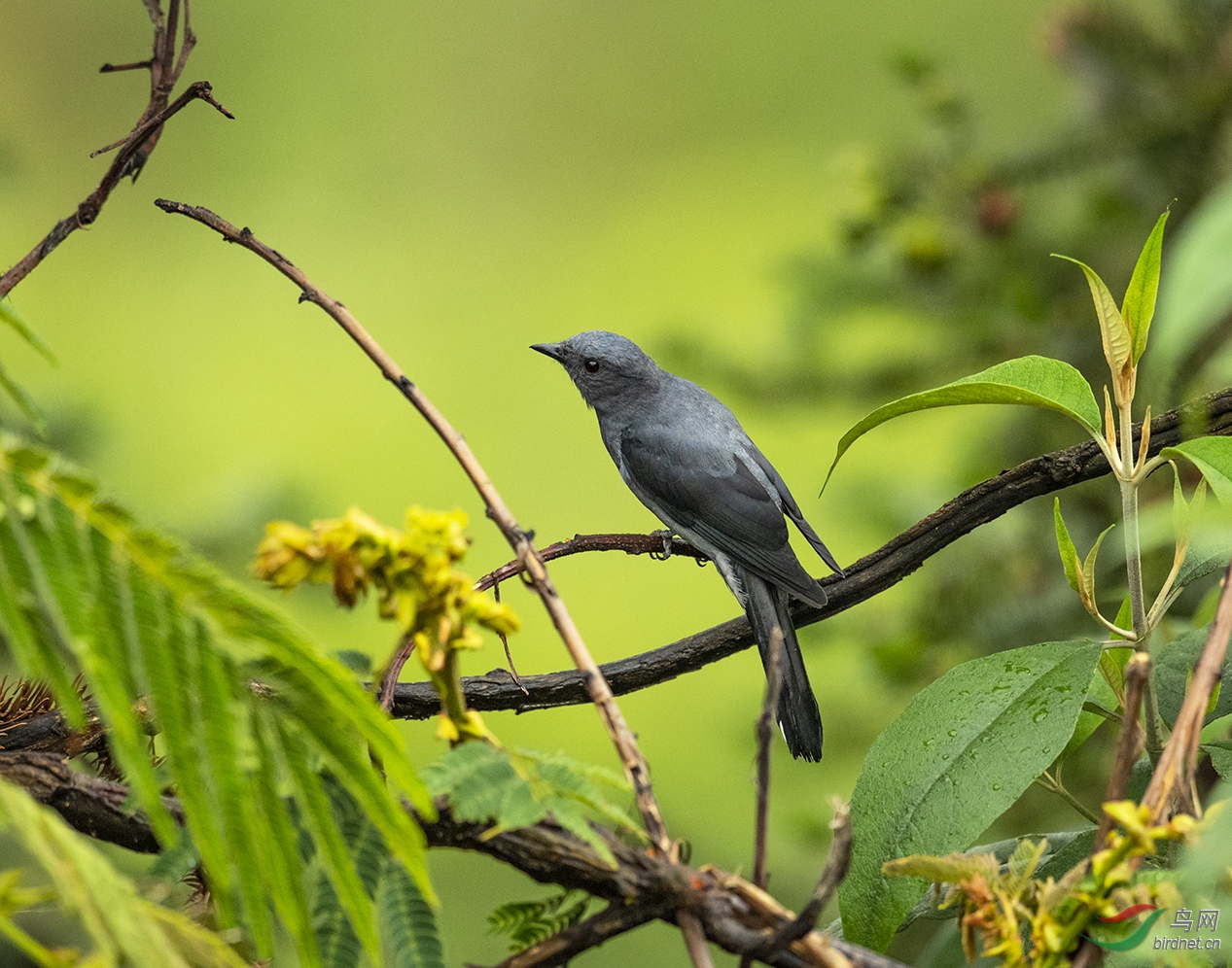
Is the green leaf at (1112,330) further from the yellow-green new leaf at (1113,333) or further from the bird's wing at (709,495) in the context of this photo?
the bird's wing at (709,495)

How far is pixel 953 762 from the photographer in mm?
458

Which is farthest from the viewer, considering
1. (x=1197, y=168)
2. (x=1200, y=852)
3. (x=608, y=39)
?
(x=608, y=39)

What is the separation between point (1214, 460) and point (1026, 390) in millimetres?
78

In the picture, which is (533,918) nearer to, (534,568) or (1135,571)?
(534,568)

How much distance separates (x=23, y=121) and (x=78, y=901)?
13.3ft

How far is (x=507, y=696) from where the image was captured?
1.76 feet

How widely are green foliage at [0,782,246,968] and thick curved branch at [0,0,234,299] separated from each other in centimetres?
29

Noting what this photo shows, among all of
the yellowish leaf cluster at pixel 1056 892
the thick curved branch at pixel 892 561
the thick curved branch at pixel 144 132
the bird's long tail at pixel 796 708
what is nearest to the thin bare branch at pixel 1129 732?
the yellowish leaf cluster at pixel 1056 892

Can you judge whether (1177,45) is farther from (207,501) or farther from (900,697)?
(207,501)

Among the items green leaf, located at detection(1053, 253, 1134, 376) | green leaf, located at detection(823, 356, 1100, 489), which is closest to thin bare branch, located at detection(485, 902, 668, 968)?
green leaf, located at detection(823, 356, 1100, 489)

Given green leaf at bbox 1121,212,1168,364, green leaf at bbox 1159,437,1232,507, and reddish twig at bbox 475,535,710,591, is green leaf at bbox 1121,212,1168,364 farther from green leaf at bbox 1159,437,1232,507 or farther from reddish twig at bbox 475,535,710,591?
reddish twig at bbox 475,535,710,591

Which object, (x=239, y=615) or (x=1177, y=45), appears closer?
(x=239, y=615)

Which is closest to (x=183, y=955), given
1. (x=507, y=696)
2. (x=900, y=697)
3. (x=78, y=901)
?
(x=78, y=901)

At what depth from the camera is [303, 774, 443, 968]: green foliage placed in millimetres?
335
